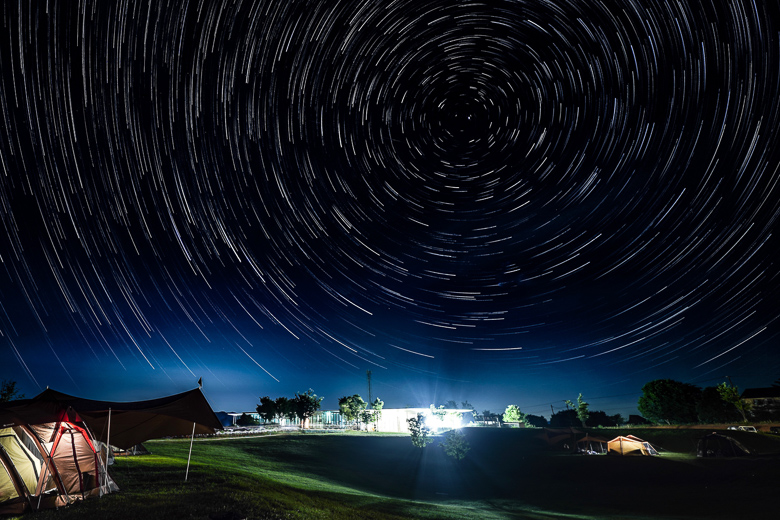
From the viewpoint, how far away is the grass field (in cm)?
1391

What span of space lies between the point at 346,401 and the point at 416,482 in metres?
45.7

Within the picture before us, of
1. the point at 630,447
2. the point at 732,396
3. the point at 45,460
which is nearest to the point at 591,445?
the point at 630,447

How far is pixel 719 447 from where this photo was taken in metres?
36.5

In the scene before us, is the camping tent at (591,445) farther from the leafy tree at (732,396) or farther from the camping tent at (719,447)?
the leafy tree at (732,396)

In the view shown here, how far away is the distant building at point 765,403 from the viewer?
7756cm

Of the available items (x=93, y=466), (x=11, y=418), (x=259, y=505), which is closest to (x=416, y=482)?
(x=259, y=505)

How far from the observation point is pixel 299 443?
42.8 m

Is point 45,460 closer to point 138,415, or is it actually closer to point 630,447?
point 138,415

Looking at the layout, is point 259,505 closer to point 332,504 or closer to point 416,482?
point 332,504

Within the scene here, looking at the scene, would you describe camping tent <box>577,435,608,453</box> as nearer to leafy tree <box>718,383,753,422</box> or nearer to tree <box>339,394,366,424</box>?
tree <box>339,394,366,424</box>

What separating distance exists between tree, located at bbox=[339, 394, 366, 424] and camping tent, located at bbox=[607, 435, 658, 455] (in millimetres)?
42375

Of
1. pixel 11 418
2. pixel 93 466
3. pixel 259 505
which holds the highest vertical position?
pixel 11 418

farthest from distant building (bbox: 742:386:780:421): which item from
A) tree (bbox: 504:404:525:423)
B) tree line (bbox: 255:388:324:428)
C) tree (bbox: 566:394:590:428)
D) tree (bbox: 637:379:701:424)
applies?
tree line (bbox: 255:388:324:428)

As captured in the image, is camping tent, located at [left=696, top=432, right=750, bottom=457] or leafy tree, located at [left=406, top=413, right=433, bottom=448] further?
leafy tree, located at [left=406, top=413, right=433, bottom=448]
